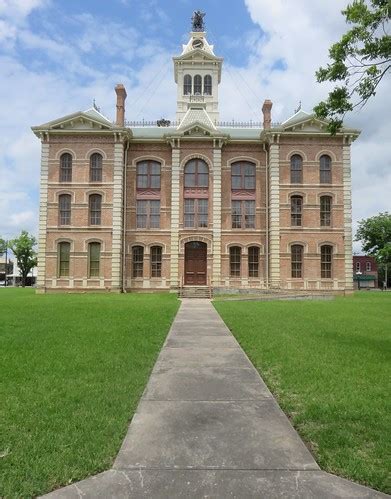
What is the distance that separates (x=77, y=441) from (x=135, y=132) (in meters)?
33.5

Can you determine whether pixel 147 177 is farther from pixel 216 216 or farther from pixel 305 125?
pixel 305 125

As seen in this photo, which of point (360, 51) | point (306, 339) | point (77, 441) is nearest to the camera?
point (77, 441)

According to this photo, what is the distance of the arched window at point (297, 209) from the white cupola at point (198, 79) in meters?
12.0

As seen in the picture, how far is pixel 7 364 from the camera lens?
285 inches

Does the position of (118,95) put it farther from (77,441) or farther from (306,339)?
(77,441)

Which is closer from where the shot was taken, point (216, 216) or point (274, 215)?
point (274, 215)

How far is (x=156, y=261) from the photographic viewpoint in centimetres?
3256

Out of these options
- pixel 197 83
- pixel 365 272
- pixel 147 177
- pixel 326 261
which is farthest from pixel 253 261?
pixel 365 272

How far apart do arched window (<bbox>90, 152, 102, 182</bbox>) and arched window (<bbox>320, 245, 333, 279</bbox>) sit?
1726 cm

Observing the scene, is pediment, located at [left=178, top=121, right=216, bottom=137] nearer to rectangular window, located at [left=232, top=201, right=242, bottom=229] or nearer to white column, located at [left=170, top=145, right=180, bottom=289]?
white column, located at [left=170, top=145, right=180, bottom=289]

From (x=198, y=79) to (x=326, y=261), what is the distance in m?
20.8

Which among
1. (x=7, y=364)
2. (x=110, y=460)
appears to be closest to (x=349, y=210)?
(x=7, y=364)

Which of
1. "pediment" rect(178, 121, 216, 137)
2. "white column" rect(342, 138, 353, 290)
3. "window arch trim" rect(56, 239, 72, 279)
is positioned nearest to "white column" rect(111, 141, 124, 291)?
"window arch trim" rect(56, 239, 72, 279)

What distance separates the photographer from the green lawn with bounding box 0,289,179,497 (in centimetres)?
361
